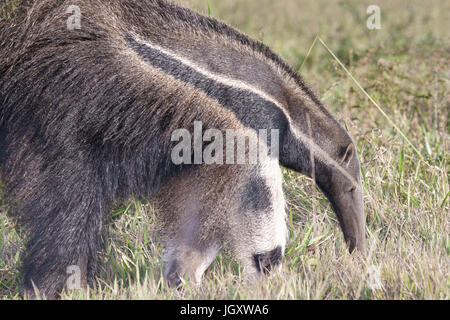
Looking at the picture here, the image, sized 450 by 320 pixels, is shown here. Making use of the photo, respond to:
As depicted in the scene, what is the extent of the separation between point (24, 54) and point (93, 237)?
1.20 metres

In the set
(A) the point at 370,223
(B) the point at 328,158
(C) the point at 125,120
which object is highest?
(C) the point at 125,120

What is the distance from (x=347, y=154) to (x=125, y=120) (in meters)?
1.48

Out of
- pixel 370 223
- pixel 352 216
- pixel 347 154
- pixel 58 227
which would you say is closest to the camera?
pixel 58 227

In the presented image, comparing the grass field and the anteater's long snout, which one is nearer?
the grass field

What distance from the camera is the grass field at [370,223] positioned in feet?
13.4

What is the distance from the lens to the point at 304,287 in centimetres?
398

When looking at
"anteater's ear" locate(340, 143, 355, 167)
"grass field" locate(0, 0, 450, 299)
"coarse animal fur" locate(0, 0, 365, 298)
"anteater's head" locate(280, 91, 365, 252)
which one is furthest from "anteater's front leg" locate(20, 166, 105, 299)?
"anteater's ear" locate(340, 143, 355, 167)

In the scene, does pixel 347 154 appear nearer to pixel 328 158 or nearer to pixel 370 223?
pixel 328 158

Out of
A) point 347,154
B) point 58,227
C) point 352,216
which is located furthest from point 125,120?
point 352,216

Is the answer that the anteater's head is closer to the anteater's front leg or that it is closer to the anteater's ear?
the anteater's ear

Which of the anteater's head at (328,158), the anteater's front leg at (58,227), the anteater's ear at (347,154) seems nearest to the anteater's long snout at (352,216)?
the anteater's head at (328,158)

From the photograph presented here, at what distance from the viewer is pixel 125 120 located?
4.25 m

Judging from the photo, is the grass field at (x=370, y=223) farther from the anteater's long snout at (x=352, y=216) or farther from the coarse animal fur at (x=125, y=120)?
the coarse animal fur at (x=125, y=120)

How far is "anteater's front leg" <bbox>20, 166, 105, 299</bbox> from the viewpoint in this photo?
4160 mm
